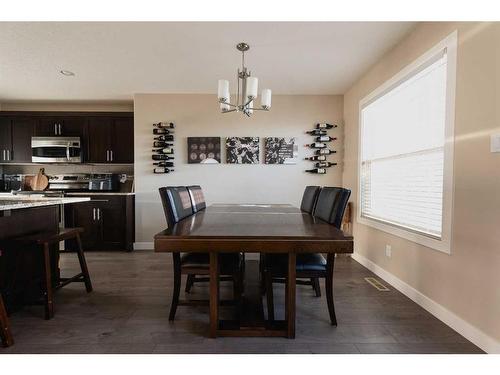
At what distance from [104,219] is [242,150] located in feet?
7.60

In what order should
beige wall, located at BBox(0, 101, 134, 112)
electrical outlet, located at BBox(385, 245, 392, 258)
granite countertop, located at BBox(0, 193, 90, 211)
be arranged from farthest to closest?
beige wall, located at BBox(0, 101, 134, 112), electrical outlet, located at BBox(385, 245, 392, 258), granite countertop, located at BBox(0, 193, 90, 211)

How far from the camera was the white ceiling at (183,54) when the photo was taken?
7.45 feet

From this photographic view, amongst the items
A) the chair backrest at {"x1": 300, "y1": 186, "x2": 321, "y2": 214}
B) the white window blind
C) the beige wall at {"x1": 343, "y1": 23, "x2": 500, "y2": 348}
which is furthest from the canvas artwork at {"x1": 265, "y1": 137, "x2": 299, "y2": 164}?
the beige wall at {"x1": 343, "y1": 23, "x2": 500, "y2": 348}

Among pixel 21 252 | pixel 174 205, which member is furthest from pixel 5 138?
pixel 174 205

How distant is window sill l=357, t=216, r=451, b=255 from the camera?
6.20ft

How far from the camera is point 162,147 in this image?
12.9 ft

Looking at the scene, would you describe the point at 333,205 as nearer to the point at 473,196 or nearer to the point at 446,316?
the point at 473,196

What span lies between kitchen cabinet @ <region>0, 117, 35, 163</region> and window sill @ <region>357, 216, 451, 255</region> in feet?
17.2

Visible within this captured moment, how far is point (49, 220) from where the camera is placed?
244cm

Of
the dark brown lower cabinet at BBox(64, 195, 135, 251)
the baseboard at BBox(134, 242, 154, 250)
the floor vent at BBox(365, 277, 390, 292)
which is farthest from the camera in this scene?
the baseboard at BBox(134, 242, 154, 250)

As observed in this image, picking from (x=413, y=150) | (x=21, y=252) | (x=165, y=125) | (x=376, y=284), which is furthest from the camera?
(x=165, y=125)

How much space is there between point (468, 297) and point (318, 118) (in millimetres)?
2950

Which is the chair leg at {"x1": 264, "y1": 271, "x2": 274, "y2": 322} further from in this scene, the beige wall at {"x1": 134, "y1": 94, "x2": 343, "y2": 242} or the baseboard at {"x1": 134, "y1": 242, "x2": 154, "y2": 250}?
the baseboard at {"x1": 134, "y1": 242, "x2": 154, "y2": 250}

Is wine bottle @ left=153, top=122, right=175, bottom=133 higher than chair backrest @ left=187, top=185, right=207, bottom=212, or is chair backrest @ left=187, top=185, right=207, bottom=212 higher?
wine bottle @ left=153, top=122, right=175, bottom=133
